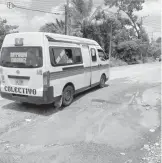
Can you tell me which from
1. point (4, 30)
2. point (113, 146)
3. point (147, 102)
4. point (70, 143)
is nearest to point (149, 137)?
point (113, 146)

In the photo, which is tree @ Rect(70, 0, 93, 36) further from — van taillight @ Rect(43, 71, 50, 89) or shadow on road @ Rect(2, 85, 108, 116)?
van taillight @ Rect(43, 71, 50, 89)

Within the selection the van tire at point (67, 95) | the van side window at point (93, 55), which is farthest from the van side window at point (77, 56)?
the van side window at point (93, 55)

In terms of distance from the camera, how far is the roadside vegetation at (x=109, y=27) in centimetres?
2072

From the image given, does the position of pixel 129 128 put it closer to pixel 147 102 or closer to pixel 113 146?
pixel 113 146

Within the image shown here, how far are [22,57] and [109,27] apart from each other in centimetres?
2021

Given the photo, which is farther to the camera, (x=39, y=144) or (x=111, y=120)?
(x=111, y=120)

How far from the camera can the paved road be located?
3129 mm

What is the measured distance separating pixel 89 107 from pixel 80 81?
3.67 ft

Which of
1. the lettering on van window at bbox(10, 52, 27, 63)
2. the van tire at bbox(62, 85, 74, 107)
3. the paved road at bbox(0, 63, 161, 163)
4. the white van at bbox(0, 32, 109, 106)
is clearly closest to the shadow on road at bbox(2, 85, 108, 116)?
the paved road at bbox(0, 63, 161, 163)

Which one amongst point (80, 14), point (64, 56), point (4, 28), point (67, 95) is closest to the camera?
point (64, 56)

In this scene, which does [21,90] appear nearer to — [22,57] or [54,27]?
[22,57]

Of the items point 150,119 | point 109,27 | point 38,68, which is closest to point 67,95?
point 38,68

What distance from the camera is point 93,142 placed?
3578 mm

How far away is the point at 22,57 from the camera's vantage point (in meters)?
4.92
